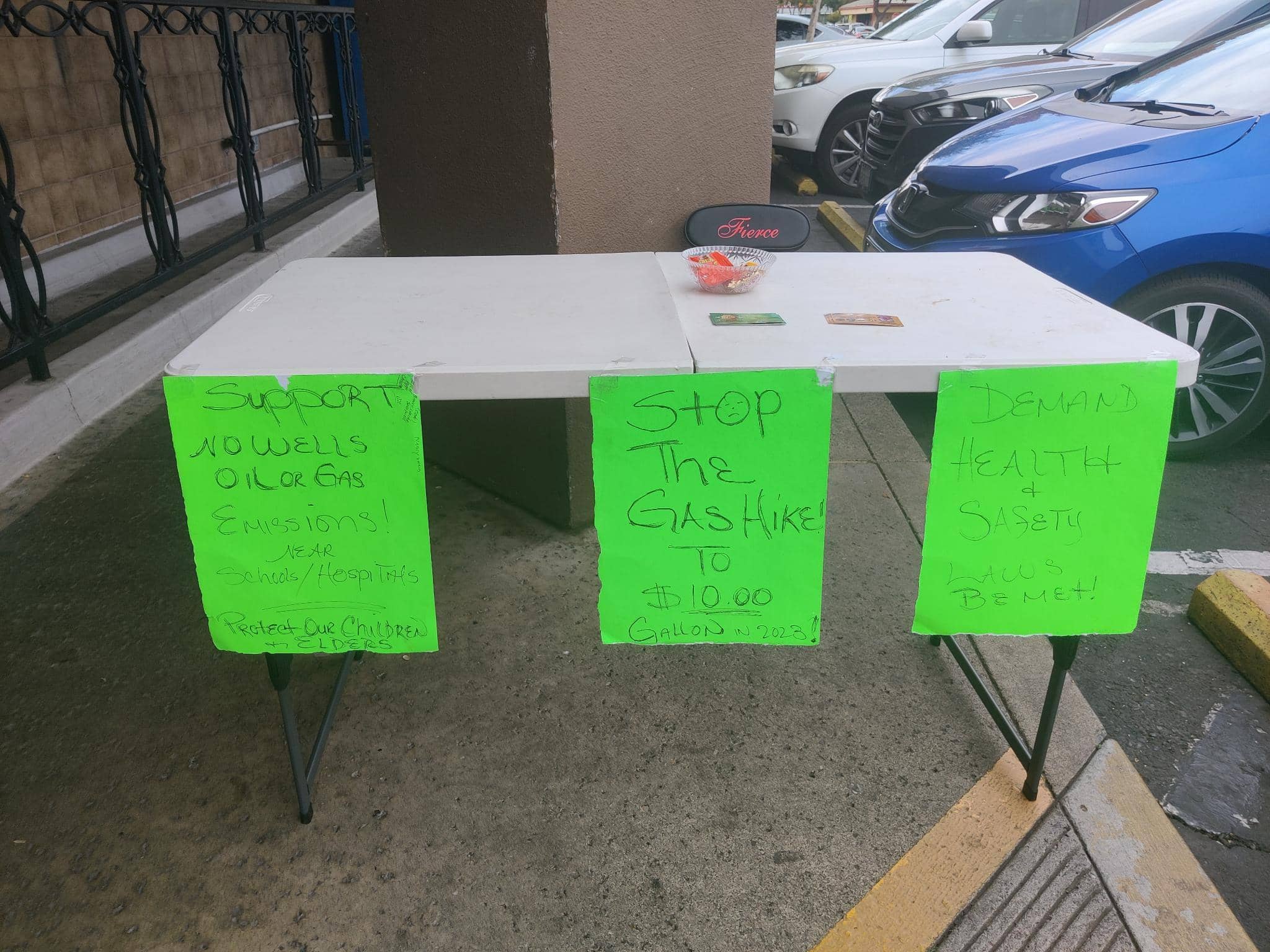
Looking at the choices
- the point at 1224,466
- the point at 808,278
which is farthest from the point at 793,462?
the point at 1224,466

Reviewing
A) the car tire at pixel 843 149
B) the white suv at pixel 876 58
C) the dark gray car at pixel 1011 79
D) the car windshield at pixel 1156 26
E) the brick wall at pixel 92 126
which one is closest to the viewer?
the car windshield at pixel 1156 26

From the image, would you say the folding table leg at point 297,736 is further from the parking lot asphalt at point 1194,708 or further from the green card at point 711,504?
the parking lot asphalt at point 1194,708

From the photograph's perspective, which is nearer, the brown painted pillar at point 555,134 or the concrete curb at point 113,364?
the brown painted pillar at point 555,134

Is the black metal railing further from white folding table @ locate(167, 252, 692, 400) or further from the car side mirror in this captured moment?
the car side mirror

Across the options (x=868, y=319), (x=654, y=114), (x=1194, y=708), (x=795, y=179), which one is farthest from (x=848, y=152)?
→ (x=868, y=319)

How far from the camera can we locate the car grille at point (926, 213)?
420 centimetres

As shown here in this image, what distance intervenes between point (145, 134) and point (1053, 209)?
3.98m

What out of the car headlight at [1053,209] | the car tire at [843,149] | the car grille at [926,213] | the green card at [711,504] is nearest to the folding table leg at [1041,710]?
the green card at [711,504]

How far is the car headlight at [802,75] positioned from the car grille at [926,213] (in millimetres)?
4152

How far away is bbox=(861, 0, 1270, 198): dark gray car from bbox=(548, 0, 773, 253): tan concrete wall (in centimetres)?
324

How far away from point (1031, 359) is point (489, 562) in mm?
1851

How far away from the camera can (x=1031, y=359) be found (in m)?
1.71

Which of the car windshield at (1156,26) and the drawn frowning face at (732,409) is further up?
the car windshield at (1156,26)

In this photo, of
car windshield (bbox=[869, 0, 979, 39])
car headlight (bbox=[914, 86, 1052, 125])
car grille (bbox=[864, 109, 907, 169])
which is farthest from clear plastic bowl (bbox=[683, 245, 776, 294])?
car windshield (bbox=[869, 0, 979, 39])
